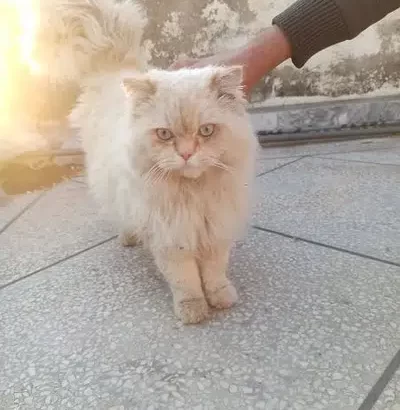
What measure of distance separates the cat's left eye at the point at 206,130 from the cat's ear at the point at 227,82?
9cm

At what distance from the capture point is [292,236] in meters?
1.39

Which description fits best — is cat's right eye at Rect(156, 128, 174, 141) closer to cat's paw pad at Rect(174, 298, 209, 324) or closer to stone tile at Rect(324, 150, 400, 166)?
cat's paw pad at Rect(174, 298, 209, 324)

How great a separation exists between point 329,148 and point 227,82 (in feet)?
5.51

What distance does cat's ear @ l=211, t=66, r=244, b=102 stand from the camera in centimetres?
95

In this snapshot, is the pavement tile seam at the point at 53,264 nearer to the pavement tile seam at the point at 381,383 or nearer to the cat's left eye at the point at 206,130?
the cat's left eye at the point at 206,130

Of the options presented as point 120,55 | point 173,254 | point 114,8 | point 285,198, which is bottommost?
point 285,198

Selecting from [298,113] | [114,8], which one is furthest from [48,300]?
[298,113]

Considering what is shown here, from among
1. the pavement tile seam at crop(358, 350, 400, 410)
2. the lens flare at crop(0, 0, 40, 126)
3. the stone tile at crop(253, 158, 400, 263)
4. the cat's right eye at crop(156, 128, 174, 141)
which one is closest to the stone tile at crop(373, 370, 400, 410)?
the pavement tile seam at crop(358, 350, 400, 410)

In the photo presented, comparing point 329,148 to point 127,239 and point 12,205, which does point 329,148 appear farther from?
point 12,205

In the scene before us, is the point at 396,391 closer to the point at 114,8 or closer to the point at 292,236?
the point at 292,236

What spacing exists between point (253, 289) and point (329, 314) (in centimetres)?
20

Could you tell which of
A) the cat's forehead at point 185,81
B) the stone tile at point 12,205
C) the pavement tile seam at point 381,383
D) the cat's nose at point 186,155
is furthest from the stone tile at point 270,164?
the pavement tile seam at point 381,383

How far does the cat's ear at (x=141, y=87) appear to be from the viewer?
3.12 ft

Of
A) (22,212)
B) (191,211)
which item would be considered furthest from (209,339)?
(22,212)
